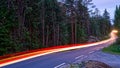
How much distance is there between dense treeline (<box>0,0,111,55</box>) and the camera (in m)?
50.7

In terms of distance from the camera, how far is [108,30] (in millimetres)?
198625

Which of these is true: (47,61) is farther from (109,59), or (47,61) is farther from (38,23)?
(38,23)

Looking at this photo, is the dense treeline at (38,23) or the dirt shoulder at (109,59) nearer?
the dirt shoulder at (109,59)

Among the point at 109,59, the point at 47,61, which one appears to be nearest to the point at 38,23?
the point at 109,59

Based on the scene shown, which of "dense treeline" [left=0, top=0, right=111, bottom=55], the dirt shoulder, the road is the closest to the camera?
the road

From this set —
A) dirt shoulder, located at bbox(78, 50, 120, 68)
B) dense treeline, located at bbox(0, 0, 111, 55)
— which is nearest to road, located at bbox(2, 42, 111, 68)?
dirt shoulder, located at bbox(78, 50, 120, 68)

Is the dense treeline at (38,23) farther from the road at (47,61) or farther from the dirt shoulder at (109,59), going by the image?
the dirt shoulder at (109,59)

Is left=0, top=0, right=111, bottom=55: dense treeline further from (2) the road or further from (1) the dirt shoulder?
(1) the dirt shoulder

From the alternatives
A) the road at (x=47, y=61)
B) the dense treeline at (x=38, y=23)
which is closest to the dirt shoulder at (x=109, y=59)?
the road at (x=47, y=61)

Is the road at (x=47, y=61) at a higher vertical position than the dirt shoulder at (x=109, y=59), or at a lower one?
higher

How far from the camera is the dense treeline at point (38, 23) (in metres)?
50.7

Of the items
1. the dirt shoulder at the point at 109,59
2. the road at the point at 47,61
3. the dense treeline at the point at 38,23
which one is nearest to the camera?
the road at the point at 47,61

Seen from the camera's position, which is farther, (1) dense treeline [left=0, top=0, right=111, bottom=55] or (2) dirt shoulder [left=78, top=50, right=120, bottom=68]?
(1) dense treeline [left=0, top=0, right=111, bottom=55]

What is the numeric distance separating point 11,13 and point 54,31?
29.4 meters
